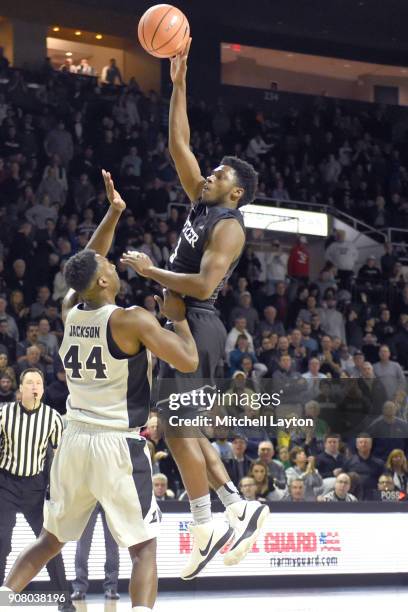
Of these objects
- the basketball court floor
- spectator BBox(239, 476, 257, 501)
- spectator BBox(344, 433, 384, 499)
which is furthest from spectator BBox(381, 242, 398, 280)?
spectator BBox(239, 476, 257, 501)

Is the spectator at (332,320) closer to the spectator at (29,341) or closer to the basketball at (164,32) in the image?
the spectator at (29,341)

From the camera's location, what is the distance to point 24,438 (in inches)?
366

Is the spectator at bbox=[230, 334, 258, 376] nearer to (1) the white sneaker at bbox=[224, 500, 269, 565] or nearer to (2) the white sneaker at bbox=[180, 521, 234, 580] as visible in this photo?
(1) the white sneaker at bbox=[224, 500, 269, 565]

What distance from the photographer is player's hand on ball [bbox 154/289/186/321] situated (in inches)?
254

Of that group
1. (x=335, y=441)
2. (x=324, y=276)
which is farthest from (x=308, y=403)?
(x=324, y=276)

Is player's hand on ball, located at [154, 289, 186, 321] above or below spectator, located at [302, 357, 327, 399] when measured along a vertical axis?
above

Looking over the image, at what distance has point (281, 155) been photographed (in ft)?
76.4

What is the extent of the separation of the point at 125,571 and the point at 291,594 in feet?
5.63

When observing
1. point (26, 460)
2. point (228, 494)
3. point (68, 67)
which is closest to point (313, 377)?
point (26, 460)

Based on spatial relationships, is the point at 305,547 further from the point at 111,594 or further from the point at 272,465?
the point at 111,594

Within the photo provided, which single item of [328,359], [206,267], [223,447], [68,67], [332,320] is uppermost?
[68,67]

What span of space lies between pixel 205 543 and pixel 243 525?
0.26 m

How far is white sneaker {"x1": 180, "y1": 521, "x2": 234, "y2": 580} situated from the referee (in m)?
3.09

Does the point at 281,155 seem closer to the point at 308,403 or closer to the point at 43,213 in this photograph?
the point at 43,213
